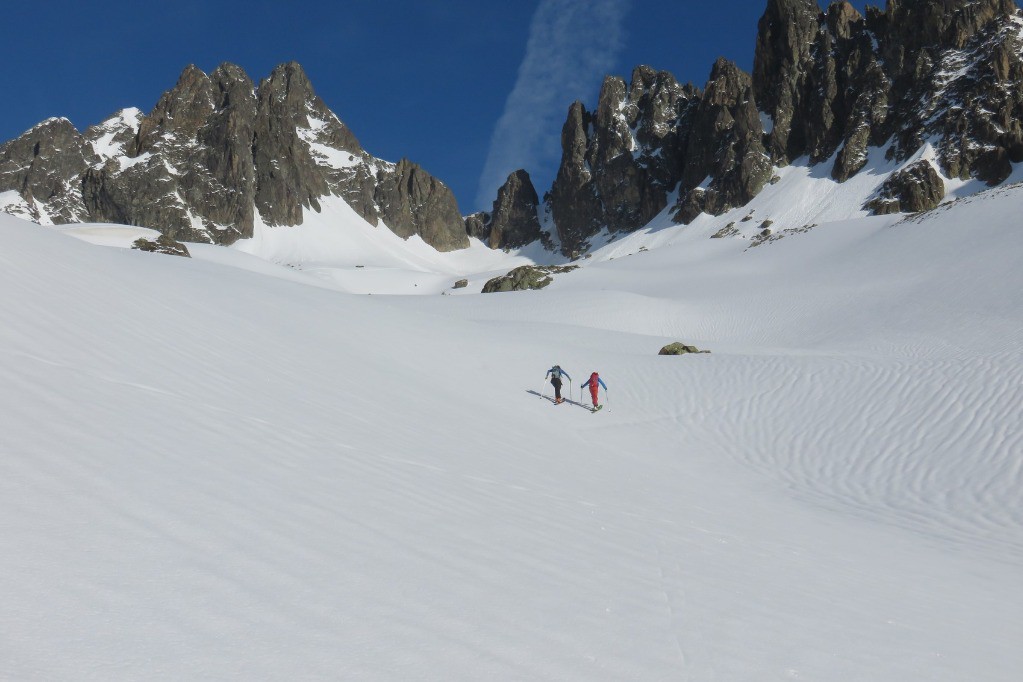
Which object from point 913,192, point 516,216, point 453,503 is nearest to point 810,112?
point 913,192

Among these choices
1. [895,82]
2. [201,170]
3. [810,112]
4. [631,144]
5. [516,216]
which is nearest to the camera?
[895,82]

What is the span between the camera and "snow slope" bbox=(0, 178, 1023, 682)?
8.94 ft

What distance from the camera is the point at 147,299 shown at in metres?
10.0

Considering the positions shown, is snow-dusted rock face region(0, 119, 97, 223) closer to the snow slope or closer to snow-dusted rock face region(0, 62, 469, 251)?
snow-dusted rock face region(0, 62, 469, 251)

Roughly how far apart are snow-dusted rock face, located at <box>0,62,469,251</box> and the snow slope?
80.1 metres

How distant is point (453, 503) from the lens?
16.7ft

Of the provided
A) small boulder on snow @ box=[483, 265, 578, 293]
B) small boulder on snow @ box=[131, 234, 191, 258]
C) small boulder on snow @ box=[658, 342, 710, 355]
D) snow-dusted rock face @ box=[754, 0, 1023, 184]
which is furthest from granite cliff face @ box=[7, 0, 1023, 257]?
small boulder on snow @ box=[658, 342, 710, 355]

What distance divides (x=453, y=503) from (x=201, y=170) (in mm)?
96783

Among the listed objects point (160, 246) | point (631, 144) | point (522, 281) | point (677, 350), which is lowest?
point (677, 350)

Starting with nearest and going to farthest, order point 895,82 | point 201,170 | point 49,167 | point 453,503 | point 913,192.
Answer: point 453,503
point 913,192
point 895,82
point 201,170
point 49,167

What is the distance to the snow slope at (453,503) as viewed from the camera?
2725mm

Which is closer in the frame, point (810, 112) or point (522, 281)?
point (522, 281)

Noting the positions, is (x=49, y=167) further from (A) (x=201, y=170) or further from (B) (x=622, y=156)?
(B) (x=622, y=156)

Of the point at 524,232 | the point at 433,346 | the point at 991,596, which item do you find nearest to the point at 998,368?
the point at 991,596
